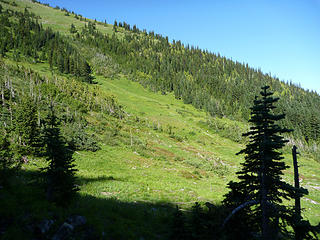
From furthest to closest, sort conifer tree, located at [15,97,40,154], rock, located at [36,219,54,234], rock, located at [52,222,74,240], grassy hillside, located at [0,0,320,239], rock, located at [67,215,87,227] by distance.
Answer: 1. conifer tree, located at [15,97,40,154]
2. grassy hillside, located at [0,0,320,239]
3. rock, located at [67,215,87,227]
4. rock, located at [36,219,54,234]
5. rock, located at [52,222,74,240]

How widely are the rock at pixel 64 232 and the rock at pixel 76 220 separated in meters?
0.59

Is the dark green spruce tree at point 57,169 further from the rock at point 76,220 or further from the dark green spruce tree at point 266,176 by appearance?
the dark green spruce tree at point 266,176

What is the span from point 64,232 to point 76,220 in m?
1.05

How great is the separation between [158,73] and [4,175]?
501 ft

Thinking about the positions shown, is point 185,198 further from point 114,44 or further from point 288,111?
point 114,44

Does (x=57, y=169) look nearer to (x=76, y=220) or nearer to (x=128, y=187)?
(x=76, y=220)

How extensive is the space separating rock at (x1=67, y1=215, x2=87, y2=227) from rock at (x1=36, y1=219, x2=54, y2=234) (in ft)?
2.34

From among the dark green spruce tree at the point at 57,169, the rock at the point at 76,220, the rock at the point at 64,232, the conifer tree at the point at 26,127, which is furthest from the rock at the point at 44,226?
the conifer tree at the point at 26,127

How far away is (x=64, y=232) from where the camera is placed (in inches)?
267

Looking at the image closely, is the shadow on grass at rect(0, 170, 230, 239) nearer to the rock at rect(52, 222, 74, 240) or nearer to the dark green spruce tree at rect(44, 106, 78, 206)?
the rock at rect(52, 222, 74, 240)

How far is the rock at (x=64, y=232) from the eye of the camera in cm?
664

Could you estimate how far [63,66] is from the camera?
297 feet

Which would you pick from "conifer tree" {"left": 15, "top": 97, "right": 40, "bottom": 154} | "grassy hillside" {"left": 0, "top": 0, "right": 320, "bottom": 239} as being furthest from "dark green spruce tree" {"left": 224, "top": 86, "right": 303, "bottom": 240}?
"conifer tree" {"left": 15, "top": 97, "right": 40, "bottom": 154}

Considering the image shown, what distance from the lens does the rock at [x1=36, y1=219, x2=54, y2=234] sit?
679 cm
